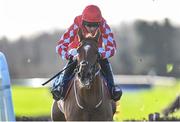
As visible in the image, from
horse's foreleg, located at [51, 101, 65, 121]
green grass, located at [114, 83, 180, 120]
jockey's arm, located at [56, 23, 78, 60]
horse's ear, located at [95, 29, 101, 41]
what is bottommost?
green grass, located at [114, 83, 180, 120]

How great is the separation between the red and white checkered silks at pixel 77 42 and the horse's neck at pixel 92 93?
12.5 inches

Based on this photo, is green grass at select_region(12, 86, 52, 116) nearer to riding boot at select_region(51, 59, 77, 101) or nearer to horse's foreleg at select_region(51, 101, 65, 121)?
horse's foreleg at select_region(51, 101, 65, 121)

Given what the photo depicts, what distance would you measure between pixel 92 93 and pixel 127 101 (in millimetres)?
2799

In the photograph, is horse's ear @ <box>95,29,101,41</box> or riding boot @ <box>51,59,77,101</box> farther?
riding boot @ <box>51,59,77,101</box>

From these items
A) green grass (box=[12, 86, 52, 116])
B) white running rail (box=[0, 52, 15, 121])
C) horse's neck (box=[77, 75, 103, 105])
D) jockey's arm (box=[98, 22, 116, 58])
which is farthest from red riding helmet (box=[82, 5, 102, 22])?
green grass (box=[12, 86, 52, 116])

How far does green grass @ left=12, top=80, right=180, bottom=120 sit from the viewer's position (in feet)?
29.5

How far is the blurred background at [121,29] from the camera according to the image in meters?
8.87

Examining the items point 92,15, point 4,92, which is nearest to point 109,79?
point 92,15

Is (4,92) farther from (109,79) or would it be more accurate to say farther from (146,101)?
(146,101)

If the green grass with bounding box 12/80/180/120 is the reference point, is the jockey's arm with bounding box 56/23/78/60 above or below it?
above

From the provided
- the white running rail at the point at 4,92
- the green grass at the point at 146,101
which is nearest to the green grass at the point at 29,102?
the green grass at the point at 146,101

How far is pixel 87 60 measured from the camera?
19.6 ft

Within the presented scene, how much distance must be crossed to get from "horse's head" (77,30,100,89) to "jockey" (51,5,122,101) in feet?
0.95

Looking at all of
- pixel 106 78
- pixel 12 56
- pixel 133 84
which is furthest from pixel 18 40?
pixel 106 78
